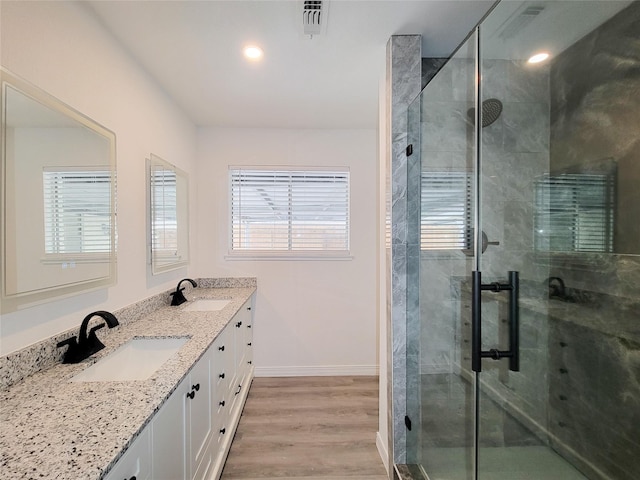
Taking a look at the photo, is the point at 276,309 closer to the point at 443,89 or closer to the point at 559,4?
the point at 443,89

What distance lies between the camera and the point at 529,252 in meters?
1.70

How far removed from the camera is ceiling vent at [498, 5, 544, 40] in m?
1.38

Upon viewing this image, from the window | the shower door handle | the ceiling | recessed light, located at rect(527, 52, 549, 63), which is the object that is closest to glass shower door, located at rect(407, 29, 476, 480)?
the shower door handle

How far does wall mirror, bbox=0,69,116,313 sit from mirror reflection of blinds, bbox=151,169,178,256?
508mm

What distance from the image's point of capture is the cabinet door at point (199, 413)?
1301mm

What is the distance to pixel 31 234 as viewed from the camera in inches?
43.8

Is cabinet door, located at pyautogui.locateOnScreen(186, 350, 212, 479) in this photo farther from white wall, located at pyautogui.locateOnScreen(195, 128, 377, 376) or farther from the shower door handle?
white wall, located at pyautogui.locateOnScreen(195, 128, 377, 376)

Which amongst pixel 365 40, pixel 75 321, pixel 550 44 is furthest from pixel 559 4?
pixel 75 321

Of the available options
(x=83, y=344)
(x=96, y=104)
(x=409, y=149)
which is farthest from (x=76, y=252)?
(x=409, y=149)

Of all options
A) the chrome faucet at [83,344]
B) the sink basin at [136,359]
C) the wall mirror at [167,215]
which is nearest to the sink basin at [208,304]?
the wall mirror at [167,215]

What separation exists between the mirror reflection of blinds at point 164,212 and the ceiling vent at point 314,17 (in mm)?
1404

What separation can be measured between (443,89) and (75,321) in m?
2.20

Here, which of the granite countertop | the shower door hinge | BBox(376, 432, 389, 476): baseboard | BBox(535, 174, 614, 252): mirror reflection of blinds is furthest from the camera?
BBox(376, 432, 389, 476): baseboard

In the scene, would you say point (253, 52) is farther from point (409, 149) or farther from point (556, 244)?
point (556, 244)
